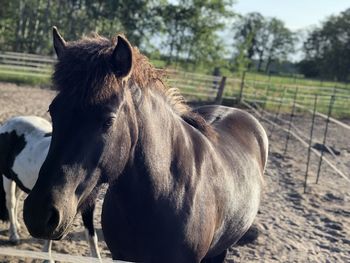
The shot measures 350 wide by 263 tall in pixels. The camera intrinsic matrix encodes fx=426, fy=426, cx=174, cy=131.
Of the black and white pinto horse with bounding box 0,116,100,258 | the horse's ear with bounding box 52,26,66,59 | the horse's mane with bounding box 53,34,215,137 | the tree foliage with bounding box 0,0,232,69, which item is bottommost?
the black and white pinto horse with bounding box 0,116,100,258

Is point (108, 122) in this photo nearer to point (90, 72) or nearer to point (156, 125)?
point (90, 72)

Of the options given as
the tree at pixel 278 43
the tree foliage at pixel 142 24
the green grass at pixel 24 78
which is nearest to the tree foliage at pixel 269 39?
the tree at pixel 278 43

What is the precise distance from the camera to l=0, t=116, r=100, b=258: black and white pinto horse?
3.77 m

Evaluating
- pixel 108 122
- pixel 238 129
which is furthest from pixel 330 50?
pixel 108 122

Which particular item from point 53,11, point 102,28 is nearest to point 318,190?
point 102,28

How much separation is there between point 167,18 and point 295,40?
175 ft

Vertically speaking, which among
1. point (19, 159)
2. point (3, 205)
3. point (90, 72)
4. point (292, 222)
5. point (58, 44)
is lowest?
point (292, 222)

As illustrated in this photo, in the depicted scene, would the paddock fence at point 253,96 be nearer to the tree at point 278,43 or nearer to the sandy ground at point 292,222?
the sandy ground at point 292,222

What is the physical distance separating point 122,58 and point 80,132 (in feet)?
1.14

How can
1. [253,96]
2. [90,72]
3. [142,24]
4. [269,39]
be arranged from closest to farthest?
[90,72] < [253,96] < [142,24] < [269,39]

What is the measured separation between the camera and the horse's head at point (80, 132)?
161 centimetres

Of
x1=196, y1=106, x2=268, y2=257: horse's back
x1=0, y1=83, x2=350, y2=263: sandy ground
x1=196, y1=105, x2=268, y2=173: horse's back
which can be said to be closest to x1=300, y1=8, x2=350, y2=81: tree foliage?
x1=0, y1=83, x2=350, y2=263: sandy ground

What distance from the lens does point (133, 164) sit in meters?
1.98

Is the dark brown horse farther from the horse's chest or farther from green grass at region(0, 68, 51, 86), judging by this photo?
green grass at region(0, 68, 51, 86)
